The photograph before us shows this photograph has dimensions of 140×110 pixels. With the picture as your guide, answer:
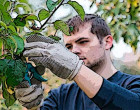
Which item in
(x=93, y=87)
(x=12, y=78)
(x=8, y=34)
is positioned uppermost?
(x=8, y=34)

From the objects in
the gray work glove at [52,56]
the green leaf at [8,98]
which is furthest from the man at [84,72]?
the green leaf at [8,98]

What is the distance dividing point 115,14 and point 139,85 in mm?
1584

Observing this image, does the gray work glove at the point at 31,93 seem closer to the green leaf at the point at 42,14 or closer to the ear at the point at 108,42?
the green leaf at the point at 42,14

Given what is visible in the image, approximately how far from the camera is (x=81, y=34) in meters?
1.74

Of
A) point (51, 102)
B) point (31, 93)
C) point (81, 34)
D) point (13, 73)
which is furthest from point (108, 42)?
point (13, 73)

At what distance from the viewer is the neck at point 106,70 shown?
69.6 inches

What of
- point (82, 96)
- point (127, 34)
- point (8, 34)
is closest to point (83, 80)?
point (8, 34)

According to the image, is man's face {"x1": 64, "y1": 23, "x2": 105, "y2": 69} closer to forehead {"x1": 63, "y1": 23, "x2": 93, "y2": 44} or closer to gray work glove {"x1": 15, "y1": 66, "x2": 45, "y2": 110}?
forehead {"x1": 63, "y1": 23, "x2": 93, "y2": 44}

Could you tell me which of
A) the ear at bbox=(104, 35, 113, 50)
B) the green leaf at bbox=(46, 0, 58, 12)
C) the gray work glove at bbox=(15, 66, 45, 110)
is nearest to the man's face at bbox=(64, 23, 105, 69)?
the ear at bbox=(104, 35, 113, 50)

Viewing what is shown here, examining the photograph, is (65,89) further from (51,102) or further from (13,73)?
(13,73)

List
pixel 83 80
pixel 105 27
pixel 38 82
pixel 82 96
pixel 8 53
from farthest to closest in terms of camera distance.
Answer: pixel 105 27 < pixel 82 96 < pixel 38 82 < pixel 83 80 < pixel 8 53

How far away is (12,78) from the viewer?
1.02 m

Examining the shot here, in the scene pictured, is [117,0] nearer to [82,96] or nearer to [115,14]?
[115,14]

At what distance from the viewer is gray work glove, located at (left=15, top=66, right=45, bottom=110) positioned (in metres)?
1.27
